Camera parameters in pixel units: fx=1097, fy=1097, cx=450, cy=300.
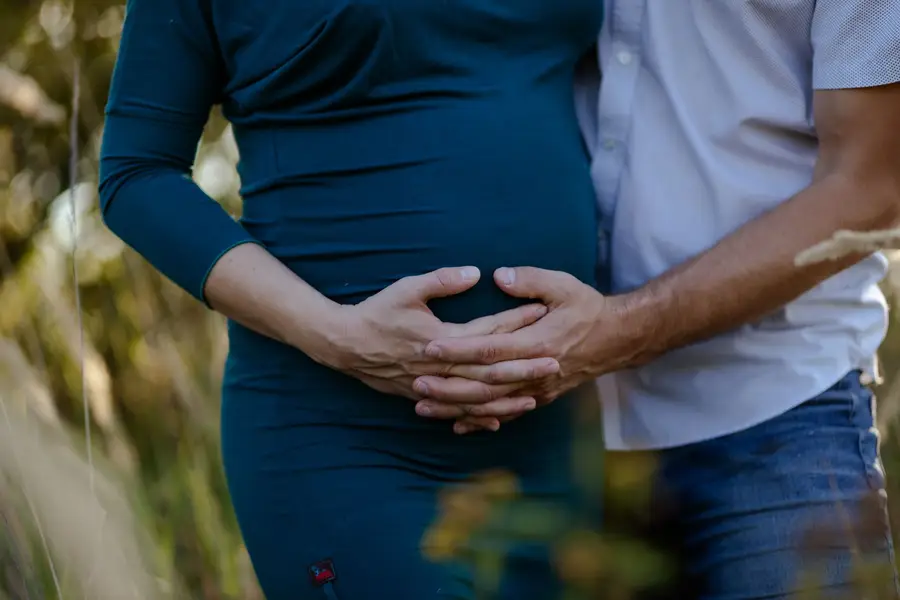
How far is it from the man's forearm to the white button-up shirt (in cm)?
9

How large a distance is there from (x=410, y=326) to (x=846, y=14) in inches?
32.3

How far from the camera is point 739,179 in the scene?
1.86 m

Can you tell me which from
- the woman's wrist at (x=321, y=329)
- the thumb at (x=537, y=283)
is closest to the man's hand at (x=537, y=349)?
the thumb at (x=537, y=283)

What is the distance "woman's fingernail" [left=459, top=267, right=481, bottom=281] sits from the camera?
1.75m

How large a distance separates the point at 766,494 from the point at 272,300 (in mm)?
881

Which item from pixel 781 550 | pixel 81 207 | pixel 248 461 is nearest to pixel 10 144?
pixel 81 207

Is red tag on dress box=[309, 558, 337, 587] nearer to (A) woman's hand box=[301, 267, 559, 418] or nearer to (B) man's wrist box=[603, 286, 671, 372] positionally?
(A) woman's hand box=[301, 267, 559, 418]

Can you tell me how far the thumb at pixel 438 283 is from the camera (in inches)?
67.4

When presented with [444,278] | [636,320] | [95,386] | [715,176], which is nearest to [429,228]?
[444,278]

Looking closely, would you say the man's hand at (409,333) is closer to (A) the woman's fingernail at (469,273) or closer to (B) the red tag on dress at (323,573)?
(A) the woman's fingernail at (469,273)

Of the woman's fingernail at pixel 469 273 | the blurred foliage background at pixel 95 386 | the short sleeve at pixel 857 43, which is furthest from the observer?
the woman's fingernail at pixel 469 273

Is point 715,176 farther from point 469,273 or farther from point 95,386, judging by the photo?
point 95,386

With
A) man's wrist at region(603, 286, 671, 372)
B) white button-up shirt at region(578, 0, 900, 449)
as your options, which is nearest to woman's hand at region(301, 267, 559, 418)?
man's wrist at region(603, 286, 671, 372)

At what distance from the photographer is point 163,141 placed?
74.9 inches
